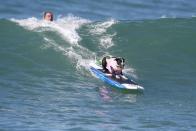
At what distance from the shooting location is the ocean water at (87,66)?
22.8m

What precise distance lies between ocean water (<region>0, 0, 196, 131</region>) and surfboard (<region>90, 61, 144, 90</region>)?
0.24 m

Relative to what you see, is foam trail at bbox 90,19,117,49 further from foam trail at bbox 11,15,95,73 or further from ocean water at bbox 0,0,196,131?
foam trail at bbox 11,15,95,73

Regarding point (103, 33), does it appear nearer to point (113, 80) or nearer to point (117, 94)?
point (113, 80)

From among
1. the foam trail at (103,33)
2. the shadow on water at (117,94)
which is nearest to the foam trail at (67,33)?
the foam trail at (103,33)

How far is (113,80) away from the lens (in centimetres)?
2730

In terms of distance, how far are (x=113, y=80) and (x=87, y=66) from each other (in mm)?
2556

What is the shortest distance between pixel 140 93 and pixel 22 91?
3954 millimetres

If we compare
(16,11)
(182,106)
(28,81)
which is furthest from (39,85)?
(16,11)

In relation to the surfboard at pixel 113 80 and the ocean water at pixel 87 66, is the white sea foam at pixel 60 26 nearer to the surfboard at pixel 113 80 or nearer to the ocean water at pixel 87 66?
the ocean water at pixel 87 66

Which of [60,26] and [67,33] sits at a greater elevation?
[60,26]

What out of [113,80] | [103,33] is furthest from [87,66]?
[103,33]

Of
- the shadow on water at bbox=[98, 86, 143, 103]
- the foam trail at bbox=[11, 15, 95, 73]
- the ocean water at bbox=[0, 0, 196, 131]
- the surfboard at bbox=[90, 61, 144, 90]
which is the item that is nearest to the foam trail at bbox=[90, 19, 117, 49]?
the ocean water at bbox=[0, 0, 196, 131]

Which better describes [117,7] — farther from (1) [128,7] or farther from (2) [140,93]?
(2) [140,93]

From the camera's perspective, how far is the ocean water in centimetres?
2280
